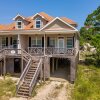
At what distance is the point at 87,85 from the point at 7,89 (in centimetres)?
897

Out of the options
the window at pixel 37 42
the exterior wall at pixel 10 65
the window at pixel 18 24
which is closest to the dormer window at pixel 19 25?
the window at pixel 18 24

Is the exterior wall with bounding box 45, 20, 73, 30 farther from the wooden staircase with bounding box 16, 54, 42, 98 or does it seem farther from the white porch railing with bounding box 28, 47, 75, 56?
the wooden staircase with bounding box 16, 54, 42, 98

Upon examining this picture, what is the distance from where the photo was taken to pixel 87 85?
953 inches

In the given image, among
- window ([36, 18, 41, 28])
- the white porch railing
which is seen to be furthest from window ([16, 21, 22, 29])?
the white porch railing

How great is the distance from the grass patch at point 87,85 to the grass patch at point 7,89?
6571 millimetres

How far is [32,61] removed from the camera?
27.9m

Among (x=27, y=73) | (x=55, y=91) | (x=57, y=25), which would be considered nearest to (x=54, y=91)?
(x=55, y=91)

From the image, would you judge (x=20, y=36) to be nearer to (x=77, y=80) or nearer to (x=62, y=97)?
(x=77, y=80)

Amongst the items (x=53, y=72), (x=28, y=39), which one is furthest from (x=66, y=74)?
(x=28, y=39)

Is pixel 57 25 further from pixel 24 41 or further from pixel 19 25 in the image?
pixel 19 25

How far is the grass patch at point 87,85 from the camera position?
21594mm

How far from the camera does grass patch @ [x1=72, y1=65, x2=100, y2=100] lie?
850 inches

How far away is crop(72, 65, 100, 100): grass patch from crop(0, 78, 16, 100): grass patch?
657cm

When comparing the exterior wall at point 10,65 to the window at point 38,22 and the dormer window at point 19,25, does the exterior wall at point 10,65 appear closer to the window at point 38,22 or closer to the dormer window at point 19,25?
the dormer window at point 19,25
